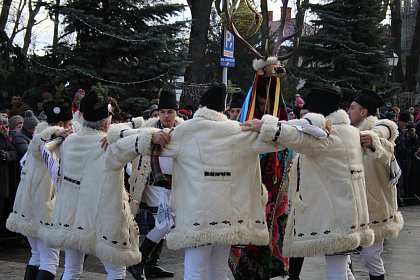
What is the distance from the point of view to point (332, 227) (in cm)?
668

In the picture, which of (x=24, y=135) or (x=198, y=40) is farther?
(x=198, y=40)

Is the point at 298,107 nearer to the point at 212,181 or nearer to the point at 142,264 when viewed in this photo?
the point at 142,264

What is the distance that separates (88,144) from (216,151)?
4.51ft

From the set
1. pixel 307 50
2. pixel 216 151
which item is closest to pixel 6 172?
pixel 216 151

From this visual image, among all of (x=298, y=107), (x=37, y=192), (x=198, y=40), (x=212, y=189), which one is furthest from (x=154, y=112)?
(x=198, y=40)

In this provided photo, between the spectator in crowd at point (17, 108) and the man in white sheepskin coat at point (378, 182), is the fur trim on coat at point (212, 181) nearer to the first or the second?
the man in white sheepskin coat at point (378, 182)

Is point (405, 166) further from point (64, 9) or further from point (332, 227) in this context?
point (332, 227)

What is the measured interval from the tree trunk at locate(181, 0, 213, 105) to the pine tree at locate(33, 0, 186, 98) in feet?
11.7

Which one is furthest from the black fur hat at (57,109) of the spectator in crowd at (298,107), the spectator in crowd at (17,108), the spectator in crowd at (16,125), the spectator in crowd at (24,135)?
the spectator in crowd at (17,108)

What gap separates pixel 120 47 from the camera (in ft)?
56.2

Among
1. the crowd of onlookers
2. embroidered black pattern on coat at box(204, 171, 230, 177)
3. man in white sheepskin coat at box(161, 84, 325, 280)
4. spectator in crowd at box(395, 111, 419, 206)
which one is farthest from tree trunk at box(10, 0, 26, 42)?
embroidered black pattern on coat at box(204, 171, 230, 177)

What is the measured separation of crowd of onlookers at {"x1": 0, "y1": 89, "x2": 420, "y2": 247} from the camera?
35.8 ft

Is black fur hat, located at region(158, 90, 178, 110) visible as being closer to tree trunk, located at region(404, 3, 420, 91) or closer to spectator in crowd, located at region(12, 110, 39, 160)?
spectator in crowd, located at region(12, 110, 39, 160)

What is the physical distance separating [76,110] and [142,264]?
2946mm
